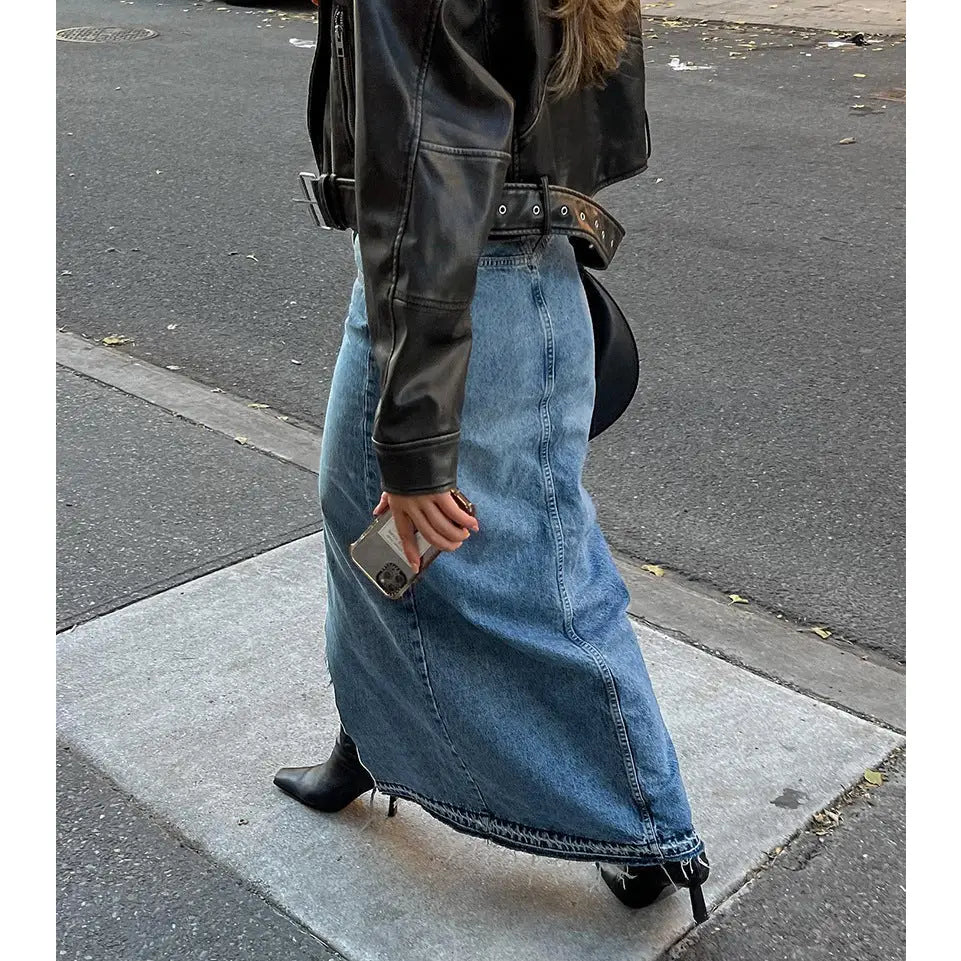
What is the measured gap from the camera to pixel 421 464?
6.11 feet

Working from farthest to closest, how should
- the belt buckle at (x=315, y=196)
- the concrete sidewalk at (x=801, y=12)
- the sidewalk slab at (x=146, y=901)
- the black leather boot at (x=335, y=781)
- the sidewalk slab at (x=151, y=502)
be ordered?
the concrete sidewalk at (x=801, y=12) < the sidewalk slab at (x=151, y=502) < the black leather boot at (x=335, y=781) < the sidewalk slab at (x=146, y=901) < the belt buckle at (x=315, y=196)

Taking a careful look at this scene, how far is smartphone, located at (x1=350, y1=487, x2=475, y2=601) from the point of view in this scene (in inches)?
78.2

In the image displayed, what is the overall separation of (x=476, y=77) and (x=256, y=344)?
11.9 ft

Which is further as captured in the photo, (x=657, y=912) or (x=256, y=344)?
(x=256, y=344)

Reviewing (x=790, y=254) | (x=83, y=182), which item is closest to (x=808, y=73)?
(x=790, y=254)

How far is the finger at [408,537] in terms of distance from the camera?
195cm

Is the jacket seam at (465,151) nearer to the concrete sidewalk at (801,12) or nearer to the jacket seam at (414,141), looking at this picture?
the jacket seam at (414,141)

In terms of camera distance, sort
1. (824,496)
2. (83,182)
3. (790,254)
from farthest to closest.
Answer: (83,182)
(790,254)
(824,496)

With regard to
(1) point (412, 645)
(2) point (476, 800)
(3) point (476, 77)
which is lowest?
(2) point (476, 800)

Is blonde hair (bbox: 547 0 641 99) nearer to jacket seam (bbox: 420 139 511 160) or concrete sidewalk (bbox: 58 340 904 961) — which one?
jacket seam (bbox: 420 139 511 160)

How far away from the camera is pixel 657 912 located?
2367 millimetres

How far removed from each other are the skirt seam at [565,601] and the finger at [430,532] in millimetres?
237

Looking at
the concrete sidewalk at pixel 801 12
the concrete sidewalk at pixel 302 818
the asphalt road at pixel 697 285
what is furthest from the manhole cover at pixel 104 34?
the concrete sidewalk at pixel 302 818

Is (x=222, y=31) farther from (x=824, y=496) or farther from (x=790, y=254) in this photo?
(x=824, y=496)
